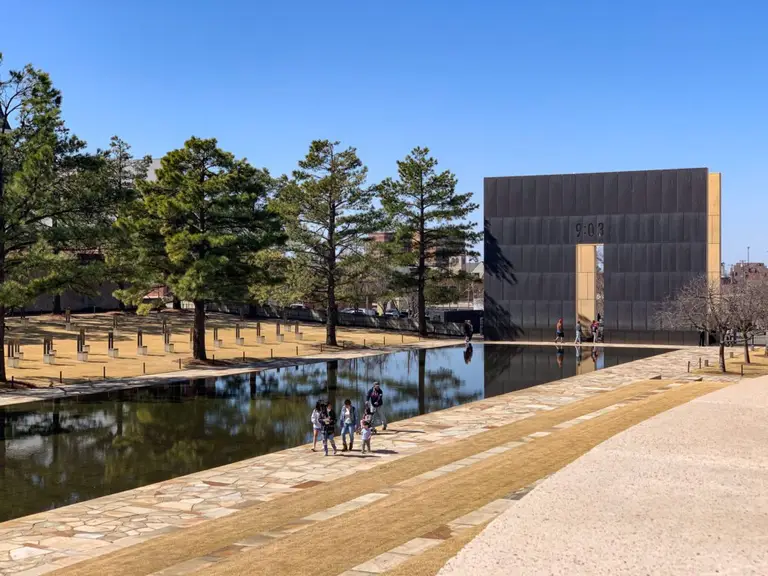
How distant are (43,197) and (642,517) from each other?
27.7m

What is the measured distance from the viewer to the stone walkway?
40.1 feet

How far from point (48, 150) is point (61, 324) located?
100 feet

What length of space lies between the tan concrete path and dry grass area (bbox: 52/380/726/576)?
49.4 inches

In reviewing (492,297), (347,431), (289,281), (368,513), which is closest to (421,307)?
(492,297)

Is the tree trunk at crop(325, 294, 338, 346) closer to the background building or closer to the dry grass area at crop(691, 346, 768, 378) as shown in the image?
the background building

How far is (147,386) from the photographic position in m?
32.2

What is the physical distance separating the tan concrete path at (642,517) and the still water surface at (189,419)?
30.3 feet

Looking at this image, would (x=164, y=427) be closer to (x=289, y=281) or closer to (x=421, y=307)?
(x=289, y=281)

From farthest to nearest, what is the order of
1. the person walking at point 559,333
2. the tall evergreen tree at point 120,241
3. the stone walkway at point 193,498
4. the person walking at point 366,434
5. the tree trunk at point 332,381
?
the person walking at point 559,333 → the tall evergreen tree at point 120,241 → the tree trunk at point 332,381 → the person walking at point 366,434 → the stone walkway at point 193,498

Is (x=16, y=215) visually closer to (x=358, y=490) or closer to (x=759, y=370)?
(x=358, y=490)

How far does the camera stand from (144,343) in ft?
161

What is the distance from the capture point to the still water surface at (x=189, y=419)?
1747cm

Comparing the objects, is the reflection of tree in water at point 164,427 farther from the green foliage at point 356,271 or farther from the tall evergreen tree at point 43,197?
the green foliage at point 356,271

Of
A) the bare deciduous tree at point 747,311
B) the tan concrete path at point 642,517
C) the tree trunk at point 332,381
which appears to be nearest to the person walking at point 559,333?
the bare deciduous tree at point 747,311
